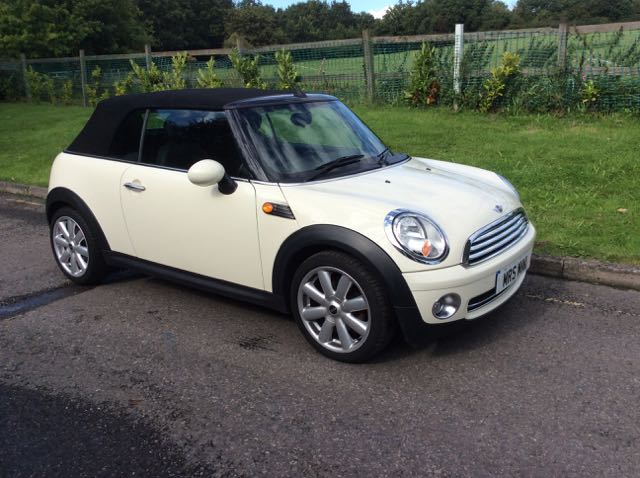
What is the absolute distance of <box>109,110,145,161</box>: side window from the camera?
4.44 m

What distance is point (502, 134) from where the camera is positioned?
29.9ft

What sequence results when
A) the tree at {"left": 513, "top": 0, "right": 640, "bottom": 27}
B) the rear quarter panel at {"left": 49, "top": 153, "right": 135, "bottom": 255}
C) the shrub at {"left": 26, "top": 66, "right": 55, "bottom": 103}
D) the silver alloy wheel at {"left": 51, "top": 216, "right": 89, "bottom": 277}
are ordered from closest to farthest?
1. the rear quarter panel at {"left": 49, "top": 153, "right": 135, "bottom": 255}
2. the silver alloy wheel at {"left": 51, "top": 216, "right": 89, "bottom": 277}
3. the shrub at {"left": 26, "top": 66, "right": 55, "bottom": 103}
4. the tree at {"left": 513, "top": 0, "right": 640, "bottom": 27}

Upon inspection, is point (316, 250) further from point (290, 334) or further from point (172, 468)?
point (172, 468)

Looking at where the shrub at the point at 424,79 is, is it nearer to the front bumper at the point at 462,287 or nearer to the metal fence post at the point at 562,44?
the metal fence post at the point at 562,44

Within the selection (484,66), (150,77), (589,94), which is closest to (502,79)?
(484,66)

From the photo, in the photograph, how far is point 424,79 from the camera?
11.1 meters

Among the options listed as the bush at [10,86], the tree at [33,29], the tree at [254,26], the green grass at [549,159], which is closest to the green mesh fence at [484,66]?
the green grass at [549,159]

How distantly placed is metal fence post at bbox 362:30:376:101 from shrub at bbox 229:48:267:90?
8.67 feet

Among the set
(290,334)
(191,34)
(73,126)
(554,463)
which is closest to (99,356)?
(290,334)

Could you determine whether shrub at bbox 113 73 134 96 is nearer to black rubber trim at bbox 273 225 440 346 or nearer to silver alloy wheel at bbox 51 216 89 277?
silver alloy wheel at bbox 51 216 89 277

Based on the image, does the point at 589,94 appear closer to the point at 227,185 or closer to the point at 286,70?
the point at 286,70

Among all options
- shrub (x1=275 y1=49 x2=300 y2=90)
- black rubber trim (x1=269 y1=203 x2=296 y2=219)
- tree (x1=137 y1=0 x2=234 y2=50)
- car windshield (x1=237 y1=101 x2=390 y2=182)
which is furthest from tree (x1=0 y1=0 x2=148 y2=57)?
black rubber trim (x1=269 y1=203 x2=296 y2=219)

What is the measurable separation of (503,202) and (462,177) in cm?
45

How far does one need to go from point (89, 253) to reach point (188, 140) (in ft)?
4.45
